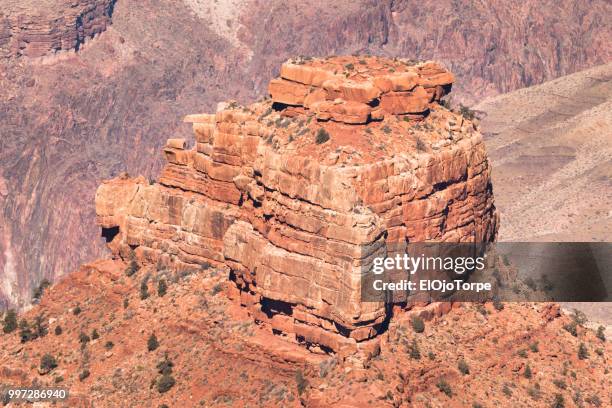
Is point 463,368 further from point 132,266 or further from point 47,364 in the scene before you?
point 47,364

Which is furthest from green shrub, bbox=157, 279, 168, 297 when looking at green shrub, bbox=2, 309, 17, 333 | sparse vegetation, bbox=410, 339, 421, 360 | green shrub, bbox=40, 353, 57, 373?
sparse vegetation, bbox=410, 339, 421, 360

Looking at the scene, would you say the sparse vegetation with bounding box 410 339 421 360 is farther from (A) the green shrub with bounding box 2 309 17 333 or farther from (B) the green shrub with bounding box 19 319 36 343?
(A) the green shrub with bounding box 2 309 17 333

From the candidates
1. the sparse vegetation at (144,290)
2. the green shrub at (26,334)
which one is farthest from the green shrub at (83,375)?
the green shrub at (26,334)

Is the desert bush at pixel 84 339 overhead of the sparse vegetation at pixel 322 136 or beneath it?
beneath

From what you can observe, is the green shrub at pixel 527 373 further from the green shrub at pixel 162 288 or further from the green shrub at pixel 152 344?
the green shrub at pixel 162 288

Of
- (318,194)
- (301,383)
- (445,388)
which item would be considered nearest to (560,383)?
(445,388)

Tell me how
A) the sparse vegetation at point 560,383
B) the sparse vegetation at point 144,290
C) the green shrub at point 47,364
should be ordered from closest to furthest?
the sparse vegetation at point 560,383 < the green shrub at point 47,364 < the sparse vegetation at point 144,290
